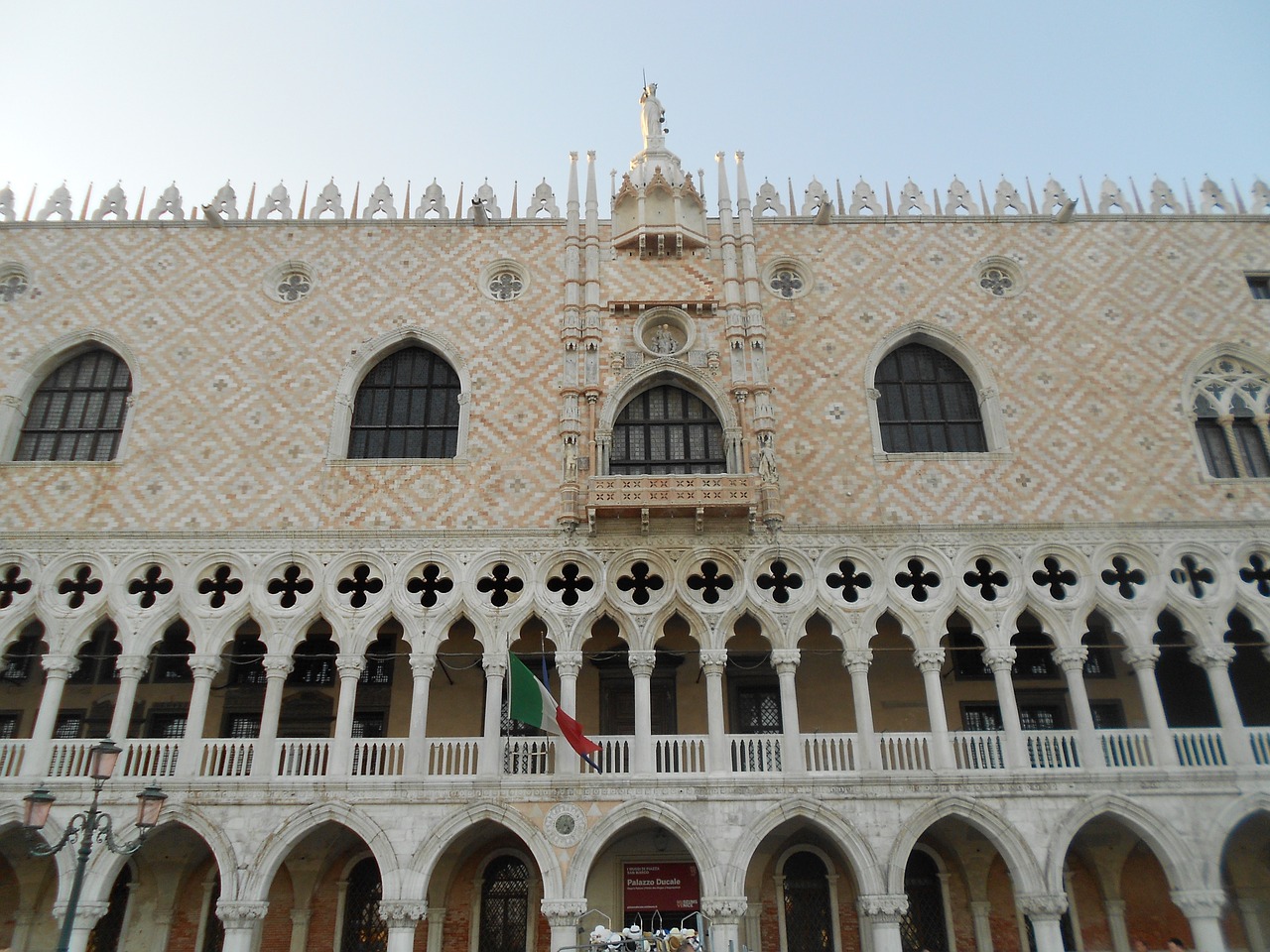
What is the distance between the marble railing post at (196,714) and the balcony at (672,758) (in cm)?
4

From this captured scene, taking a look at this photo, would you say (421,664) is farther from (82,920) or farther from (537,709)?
(82,920)

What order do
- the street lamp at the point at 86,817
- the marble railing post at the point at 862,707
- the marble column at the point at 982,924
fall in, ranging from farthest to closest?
the marble column at the point at 982,924 → the marble railing post at the point at 862,707 → the street lamp at the point at 86,817

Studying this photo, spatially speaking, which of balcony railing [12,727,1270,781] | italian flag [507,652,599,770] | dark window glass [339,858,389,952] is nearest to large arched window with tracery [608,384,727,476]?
italian flag [507,652,599,770]

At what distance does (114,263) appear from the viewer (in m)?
18.5

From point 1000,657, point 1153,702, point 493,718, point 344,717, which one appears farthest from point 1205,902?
point 344,717

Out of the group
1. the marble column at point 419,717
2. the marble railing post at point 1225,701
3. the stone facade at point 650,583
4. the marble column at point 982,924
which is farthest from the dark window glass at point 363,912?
the marble railing post at point 1225,701

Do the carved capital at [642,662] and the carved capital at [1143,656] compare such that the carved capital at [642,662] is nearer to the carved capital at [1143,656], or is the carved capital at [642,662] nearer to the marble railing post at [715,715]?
the marble railing post at [715,715]

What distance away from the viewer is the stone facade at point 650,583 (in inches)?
575

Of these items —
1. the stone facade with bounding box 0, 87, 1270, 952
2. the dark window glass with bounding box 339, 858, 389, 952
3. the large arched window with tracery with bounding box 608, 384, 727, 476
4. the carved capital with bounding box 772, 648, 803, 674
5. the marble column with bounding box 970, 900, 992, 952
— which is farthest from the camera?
the large arched window with tracery with bounding box 608, 384, 727, 476

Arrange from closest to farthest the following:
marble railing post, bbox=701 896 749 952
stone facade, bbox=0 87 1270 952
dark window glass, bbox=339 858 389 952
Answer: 1. marble railing post, bbox=701 896 749 952
2. stone facade, bbox=0 87 1270 952
3. dark window glass, bbox=339 858 389 952

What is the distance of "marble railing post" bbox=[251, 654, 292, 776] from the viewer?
1480 cm

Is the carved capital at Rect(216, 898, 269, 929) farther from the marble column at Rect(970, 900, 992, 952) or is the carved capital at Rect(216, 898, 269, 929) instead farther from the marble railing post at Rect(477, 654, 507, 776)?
the marble column at Rect(970, 900, 992, 952)

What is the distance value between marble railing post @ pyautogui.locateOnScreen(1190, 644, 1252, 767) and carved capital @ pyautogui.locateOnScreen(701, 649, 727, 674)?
7762mm

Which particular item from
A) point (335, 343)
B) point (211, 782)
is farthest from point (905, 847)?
point (335, 343)
